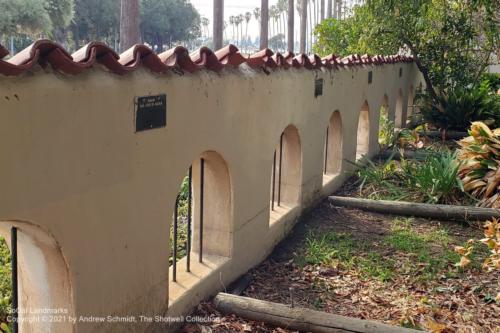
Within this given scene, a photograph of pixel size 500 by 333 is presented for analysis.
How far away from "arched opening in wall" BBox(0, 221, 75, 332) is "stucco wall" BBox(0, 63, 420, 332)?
2 centimetres

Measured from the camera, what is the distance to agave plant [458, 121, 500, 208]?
7148 mm

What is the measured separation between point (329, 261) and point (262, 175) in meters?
0.97

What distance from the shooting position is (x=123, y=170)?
3.24m

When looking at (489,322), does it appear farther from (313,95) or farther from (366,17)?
(366,17)

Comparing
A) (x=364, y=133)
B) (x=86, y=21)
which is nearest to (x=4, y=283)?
(x=364, y=133)

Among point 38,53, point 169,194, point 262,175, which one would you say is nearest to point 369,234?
point 262,175

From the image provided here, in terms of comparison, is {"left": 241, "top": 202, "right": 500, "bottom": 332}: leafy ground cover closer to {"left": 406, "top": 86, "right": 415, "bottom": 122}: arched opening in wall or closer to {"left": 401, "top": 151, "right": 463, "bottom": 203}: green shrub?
{"left": 401, "top": 151, "right": 463, "bottom": 203}: green shrub

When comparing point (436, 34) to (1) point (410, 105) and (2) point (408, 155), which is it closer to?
(1) point (410, 105)

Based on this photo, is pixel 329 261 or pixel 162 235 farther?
pixel 329 261

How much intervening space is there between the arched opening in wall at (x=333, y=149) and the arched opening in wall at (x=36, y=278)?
5757 mm

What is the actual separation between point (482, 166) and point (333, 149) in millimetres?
1974

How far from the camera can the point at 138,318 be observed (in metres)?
3.53

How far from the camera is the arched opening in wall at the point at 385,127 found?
11.5 metres

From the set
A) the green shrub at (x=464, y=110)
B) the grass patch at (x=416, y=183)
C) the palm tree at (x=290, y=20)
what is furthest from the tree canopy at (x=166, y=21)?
the grass patch at (x=416, y=183)
